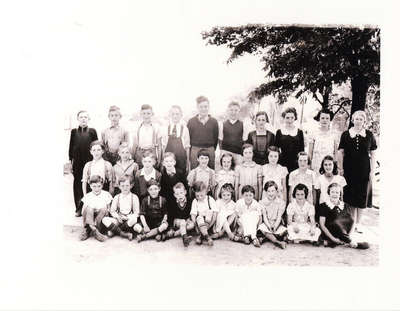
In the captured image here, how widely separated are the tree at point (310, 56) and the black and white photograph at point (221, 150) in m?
0.01

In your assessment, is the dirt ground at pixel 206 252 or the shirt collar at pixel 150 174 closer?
the dirt ground at pixel 206 252

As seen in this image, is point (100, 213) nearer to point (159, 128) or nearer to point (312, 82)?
point (159, 128)

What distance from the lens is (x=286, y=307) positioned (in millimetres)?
3553

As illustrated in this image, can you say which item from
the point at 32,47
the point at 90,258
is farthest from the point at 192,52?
the point at 90,258

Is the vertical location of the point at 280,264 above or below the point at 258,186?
below

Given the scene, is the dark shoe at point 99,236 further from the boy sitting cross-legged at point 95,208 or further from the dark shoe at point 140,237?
the dark shoe at point 140,237

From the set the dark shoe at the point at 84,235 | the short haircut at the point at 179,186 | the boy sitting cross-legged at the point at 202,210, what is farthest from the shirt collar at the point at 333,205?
A: the dark shoe at the point at 84,235

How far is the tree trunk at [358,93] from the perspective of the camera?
3.81m

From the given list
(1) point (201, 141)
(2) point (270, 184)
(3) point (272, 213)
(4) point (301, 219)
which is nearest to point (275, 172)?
(2) point (270, 184)

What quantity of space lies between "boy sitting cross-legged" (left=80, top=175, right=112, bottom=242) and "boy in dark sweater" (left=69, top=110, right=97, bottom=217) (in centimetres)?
6

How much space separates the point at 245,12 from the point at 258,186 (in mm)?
1380

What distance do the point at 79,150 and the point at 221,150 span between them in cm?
114

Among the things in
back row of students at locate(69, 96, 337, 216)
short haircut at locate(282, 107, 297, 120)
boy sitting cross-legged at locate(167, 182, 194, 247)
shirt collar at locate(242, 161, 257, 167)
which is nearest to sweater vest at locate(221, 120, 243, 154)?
back row of students at locate(69, 96, 337, 216)

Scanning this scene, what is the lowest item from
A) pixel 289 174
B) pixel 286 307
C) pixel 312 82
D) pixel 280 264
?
pixel 286 307
